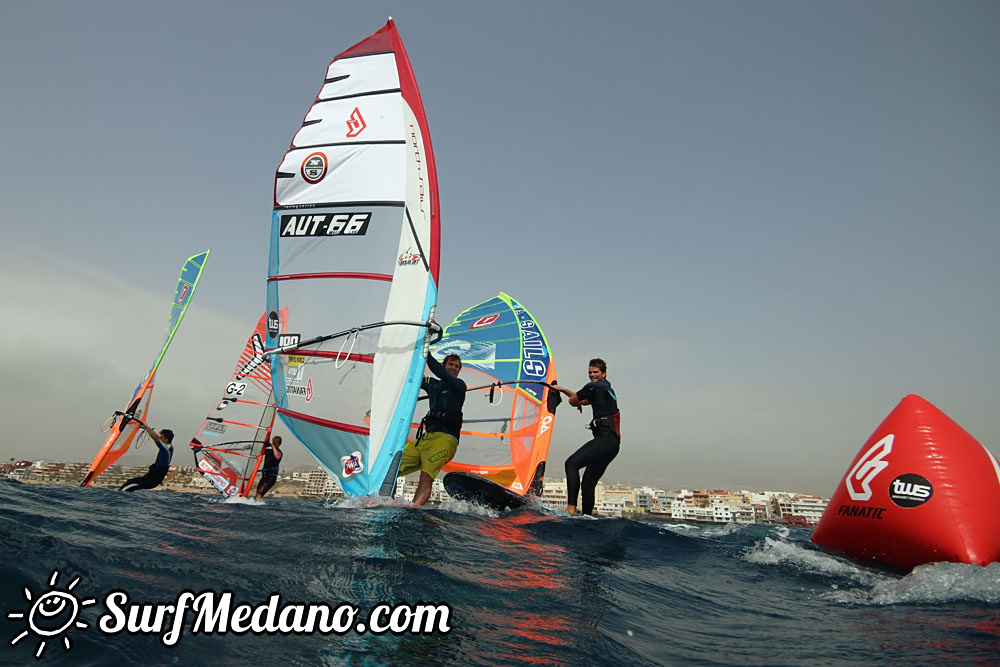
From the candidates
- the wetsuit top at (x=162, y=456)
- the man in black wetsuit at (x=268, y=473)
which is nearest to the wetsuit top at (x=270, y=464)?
the man in black wetsuit at (x=268, y=473)

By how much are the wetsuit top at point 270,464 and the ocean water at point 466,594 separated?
19.0 ft

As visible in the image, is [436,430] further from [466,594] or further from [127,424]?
[127,424]

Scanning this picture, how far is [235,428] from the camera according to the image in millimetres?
11555

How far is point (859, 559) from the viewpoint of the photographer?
490 cm

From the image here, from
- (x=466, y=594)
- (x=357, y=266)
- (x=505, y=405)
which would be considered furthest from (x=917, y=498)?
(x=505, y=405)

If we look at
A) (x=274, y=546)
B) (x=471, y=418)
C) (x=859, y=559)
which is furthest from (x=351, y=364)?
(x=471, y=418)

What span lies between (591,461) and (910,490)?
3.33 meters

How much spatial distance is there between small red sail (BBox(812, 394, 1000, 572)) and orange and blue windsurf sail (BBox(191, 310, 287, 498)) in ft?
36.5

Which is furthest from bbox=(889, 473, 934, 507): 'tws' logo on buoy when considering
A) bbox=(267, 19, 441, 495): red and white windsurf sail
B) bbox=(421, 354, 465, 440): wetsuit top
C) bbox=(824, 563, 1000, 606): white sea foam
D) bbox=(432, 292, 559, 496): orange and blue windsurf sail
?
bbox=(432, 292, 559, 496): orange and blue windsurf sail

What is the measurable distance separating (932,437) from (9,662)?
674cm

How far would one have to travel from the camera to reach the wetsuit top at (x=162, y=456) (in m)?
10.2

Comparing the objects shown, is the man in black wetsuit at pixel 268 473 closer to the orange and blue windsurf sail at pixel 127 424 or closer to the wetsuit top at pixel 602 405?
the orange and blue windsurf sail at pixel 127 424

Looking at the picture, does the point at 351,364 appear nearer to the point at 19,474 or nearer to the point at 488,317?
the point at 488,317

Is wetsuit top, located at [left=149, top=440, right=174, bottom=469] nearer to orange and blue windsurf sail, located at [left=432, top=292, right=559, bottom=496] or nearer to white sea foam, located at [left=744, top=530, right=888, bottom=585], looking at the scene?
orange and blue windsurf sail, located at [left=432, top=292, right=559, bottom=496]
